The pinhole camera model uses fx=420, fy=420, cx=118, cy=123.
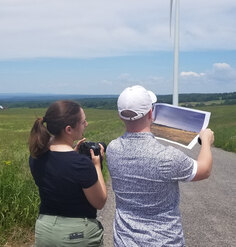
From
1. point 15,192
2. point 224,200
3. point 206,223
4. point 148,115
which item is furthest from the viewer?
point 224,200

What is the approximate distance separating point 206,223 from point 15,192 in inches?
115

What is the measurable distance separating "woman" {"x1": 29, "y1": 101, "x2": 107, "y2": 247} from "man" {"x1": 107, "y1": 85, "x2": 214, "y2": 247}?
23 cm

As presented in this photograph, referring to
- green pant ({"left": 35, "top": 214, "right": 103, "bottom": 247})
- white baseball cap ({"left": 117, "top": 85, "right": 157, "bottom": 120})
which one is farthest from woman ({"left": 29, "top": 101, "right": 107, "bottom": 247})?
white baseball cap ({"left": 117, "top": 85, "right": 157, "bottom": 120})

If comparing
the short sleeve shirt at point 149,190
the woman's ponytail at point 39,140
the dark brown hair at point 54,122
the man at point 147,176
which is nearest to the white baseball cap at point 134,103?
the man at point 147,176

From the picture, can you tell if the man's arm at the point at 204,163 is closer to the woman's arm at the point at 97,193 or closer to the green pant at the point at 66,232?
the woman's arm at the point at 97,193

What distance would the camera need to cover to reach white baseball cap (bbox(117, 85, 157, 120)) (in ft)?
7.75

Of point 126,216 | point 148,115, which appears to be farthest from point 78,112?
point 126,216

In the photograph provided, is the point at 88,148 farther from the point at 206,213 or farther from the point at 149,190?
the point at 206,213

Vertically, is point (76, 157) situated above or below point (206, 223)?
above

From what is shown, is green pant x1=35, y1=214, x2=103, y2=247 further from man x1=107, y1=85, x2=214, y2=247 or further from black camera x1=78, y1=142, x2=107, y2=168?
black camera x1=78, y1=142, x2=107, y2=168

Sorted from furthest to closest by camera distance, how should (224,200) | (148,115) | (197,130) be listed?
(224,200) → (197,130) → (148,115)

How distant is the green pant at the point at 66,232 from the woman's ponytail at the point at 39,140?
1.38 ft

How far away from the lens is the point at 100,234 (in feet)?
8.94

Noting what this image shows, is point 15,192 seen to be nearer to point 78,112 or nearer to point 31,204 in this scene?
point 31,204
